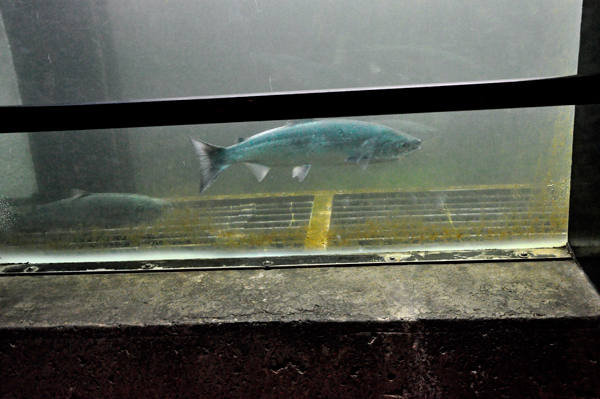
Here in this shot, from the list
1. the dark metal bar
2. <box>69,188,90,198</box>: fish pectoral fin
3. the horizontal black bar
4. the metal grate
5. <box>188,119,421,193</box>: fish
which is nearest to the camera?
the horizontal black bar

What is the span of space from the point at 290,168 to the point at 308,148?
0.54ft

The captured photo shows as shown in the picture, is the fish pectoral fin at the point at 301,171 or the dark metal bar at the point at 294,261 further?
the fish pectoral fin at the point at 301,171

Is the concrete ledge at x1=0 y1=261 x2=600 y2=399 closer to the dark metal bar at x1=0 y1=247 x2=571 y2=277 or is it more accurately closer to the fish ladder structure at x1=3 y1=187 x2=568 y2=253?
the dark metal bar at x1=0 y1=247 x2=571 y2=277

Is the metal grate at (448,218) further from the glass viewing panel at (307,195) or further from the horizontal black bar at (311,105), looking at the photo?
the horizontal black bar at (311,105)

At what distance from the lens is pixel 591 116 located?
1.20 meters

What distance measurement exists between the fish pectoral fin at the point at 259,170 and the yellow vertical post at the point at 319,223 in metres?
0.29

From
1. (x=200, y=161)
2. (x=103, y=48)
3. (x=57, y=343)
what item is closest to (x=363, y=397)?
(x=57, y=343)

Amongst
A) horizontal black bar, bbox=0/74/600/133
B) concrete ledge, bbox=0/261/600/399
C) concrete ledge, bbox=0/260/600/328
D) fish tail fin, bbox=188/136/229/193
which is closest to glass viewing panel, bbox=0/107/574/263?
fish tail fin, bbox=188/136/229/193

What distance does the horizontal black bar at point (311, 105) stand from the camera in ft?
3.36

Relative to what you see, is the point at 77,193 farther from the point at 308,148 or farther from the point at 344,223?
the point at 344,223

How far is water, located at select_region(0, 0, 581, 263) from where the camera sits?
5.25 ft

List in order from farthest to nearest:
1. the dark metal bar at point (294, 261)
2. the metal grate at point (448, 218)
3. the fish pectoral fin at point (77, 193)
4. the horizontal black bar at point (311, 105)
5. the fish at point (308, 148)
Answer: the fish pectoral fin at point (77, 193), the fish at point (308, 148), the metal grate at point (448, 218), the dark metal bar at point (294, 261), the horizontal black bar at point (311, 105)

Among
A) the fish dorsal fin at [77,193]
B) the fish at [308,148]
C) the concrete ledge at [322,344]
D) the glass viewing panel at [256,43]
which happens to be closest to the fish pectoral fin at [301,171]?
the fish at [308,148]

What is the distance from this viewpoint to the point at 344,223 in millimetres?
1687
